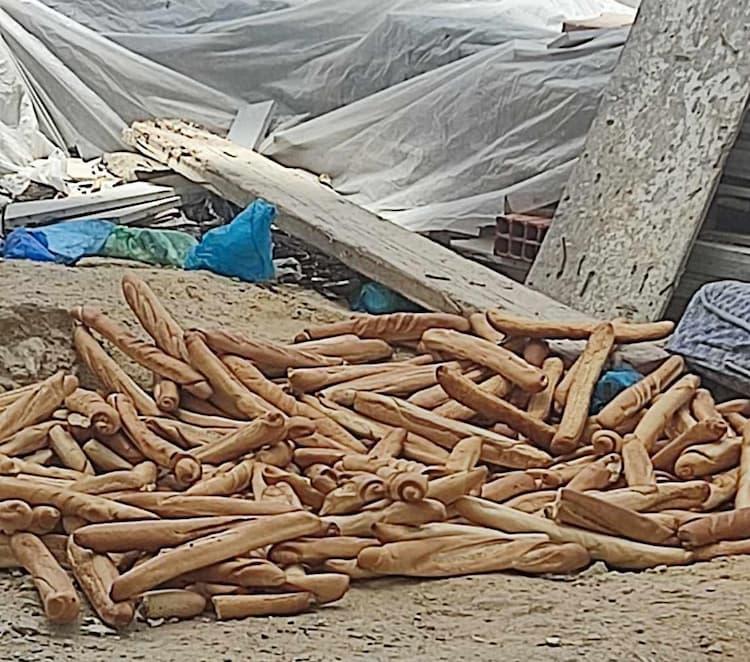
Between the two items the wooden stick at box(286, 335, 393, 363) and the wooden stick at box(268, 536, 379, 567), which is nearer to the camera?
the wooden stick at box(268, 536, 379, 567)

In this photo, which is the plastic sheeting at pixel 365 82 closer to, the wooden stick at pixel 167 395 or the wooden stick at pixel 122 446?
the wooden stick at pixel 167 395

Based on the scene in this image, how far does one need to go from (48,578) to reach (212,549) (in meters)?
0.26

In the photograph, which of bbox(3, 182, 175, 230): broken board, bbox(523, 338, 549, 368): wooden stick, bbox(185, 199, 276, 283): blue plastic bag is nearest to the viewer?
bbox(523, 338, 549, 368): wooden stick

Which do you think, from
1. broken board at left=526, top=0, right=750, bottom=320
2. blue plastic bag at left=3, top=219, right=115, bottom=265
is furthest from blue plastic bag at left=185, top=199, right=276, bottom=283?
broken board at left=526, top=0, right=750, bottom=320

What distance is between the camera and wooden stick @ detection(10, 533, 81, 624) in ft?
5.98

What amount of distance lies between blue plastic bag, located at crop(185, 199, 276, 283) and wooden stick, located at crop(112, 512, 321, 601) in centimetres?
202

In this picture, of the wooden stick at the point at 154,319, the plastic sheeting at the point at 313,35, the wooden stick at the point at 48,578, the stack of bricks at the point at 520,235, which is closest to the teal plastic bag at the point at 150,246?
the stack of bricks at the point at 520,235

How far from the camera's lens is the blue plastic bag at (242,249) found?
396cm

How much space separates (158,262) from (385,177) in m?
1.32

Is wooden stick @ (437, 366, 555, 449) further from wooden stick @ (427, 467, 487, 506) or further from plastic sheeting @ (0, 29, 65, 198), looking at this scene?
plastic sheeting @ (0, 29, 65, 198)

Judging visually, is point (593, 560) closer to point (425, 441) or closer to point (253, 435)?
point (425, 441)

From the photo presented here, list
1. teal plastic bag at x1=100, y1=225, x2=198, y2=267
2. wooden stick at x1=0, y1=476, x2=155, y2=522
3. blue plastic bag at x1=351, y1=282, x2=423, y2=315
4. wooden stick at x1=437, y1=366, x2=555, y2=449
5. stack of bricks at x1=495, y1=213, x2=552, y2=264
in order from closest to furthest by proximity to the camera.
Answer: wooden stick at x1=0, y1=476, x2=155, y2=522
wooden stick at x1=437, y1=366, x2=555, y2=449
blue plastic bag at x1=351, y1=282, x2=423, y2=315
stack of bricks at x1=495, y1=213, x2=552, y2=264
teal plastic bag at x1=100, y1=225, x2=198, y2=267

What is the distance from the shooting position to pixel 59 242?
4340 millimetres

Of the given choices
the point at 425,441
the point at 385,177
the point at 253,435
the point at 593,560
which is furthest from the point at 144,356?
the point at 385,177
